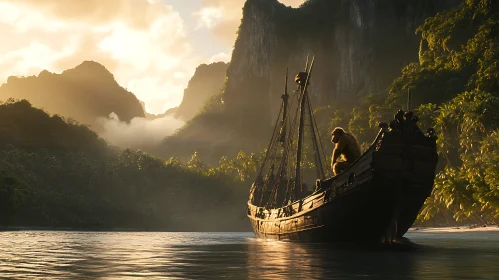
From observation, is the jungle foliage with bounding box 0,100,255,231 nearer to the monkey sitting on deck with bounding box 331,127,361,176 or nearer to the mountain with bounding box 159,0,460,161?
the mountain with bounding box 159,0,460,161

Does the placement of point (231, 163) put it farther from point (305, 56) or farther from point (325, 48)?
point (325, 48)

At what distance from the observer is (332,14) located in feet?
469

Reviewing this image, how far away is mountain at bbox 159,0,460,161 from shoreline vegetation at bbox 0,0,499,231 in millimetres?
12200

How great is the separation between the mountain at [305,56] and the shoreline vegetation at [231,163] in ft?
40.0

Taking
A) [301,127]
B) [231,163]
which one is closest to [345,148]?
[301,127]

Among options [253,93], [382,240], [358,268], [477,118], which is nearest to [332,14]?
[253,93]

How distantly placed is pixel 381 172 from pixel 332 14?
12753 centimetres

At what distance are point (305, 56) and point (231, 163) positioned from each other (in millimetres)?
43388

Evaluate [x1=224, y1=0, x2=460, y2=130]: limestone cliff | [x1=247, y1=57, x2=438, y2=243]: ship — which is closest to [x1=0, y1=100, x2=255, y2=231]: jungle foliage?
[x1=224, y1=0, x2=460, y2=130]: limestone cliff

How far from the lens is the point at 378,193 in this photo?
20.6m

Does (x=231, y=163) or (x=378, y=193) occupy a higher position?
(x=231, y=163)

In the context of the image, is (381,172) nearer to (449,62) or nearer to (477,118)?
(477,118)

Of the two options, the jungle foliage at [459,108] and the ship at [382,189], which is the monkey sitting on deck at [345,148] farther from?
the jungle foliage at [459,108]

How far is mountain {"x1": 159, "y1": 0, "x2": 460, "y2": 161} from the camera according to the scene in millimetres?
111875
